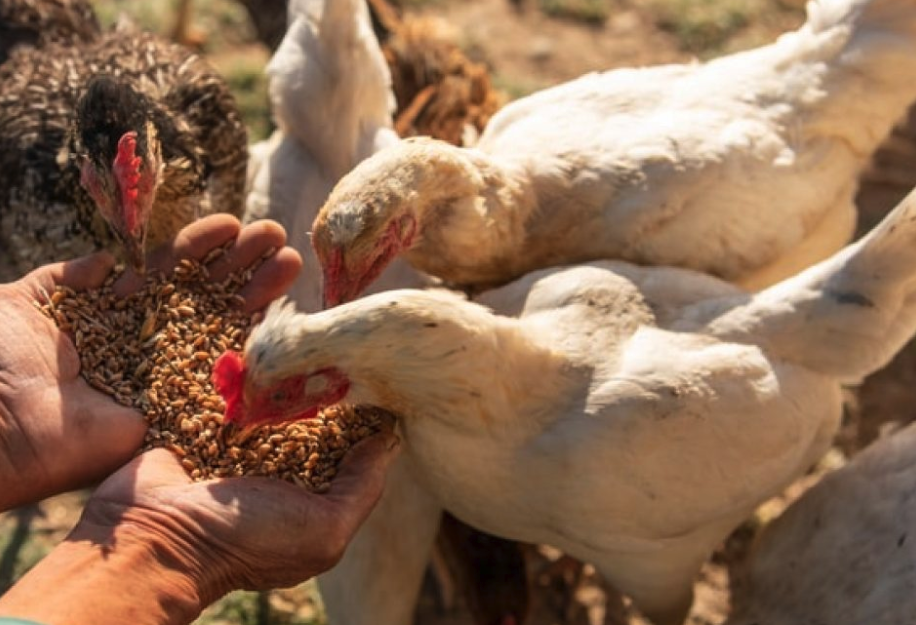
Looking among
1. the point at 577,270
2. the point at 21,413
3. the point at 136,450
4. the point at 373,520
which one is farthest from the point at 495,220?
the point at 21,413

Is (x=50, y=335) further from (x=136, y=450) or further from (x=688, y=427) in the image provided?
(x=688, y=427)

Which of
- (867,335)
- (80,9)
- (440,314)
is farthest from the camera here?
(80,9)

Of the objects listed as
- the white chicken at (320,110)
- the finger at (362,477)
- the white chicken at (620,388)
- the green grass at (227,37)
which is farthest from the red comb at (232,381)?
the green grass at (227,37)

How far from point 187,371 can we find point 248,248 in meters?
0.39

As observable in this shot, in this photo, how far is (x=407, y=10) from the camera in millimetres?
5598

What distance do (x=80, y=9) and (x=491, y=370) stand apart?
2.35 metres

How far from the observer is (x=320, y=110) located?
3.31 m

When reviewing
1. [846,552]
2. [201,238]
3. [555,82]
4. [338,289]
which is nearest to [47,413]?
[201,238]

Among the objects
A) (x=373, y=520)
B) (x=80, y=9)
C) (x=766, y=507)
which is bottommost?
(x=766, y=507)

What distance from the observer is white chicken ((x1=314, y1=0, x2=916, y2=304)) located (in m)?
2.94

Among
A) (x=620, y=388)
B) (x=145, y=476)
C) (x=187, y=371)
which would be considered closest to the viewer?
(x=145, y=476)

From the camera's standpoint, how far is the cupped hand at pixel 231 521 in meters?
2.40

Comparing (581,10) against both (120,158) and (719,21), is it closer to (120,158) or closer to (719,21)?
(719,21)

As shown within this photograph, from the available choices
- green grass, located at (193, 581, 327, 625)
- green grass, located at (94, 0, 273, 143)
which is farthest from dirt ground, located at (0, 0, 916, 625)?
green grass, located at (94, 0, 273, 143)
